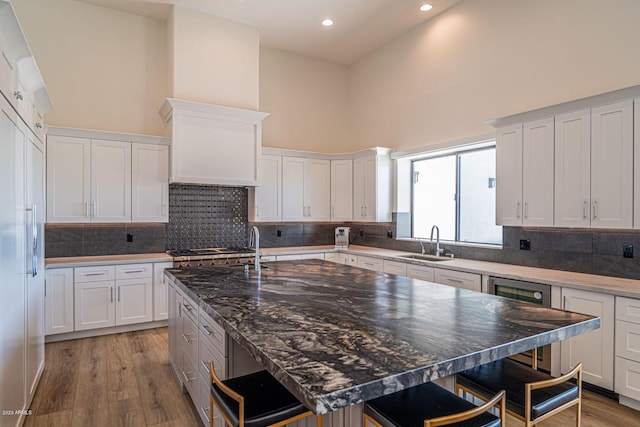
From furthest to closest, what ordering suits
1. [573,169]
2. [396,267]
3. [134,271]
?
[396,267], [134,271], [573,169]

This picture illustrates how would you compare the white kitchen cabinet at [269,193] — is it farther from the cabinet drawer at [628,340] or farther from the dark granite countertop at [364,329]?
the cabinet drawer at [628,340]

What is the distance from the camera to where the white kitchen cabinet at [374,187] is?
17.3 ft

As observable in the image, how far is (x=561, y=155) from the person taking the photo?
3.18 meters

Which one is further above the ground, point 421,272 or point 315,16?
point 315,16

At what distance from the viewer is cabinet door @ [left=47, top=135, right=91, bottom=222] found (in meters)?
4.11

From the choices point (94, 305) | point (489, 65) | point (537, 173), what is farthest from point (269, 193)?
point (537, 173)

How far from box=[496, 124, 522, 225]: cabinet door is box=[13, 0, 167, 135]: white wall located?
4.16 meters

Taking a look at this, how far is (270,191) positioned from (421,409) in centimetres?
429

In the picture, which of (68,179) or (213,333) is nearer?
(213,333)

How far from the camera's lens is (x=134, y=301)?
4.29m

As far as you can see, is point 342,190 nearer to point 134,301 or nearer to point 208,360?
point 134,301

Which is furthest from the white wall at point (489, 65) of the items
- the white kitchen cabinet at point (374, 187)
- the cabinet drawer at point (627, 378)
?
the cabinet drawer at point (627, 378)

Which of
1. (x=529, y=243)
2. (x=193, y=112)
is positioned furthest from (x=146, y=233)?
(x=529, y=243)

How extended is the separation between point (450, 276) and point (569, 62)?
89.9 inches
